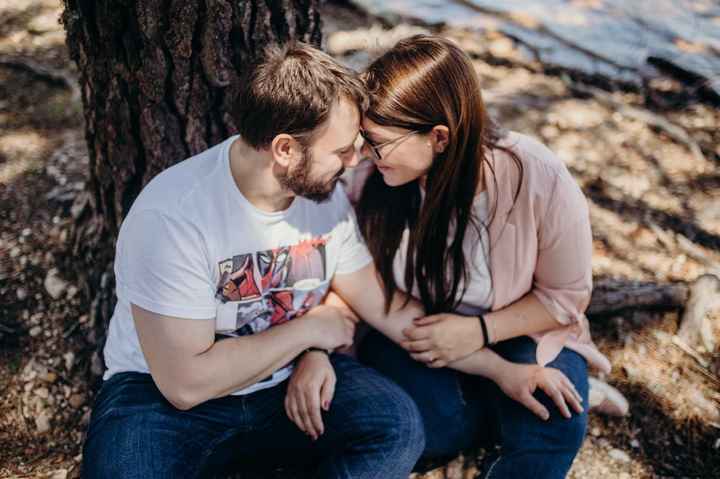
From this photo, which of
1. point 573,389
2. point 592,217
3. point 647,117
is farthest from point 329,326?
point 647,117

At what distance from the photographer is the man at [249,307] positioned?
209 centimetres

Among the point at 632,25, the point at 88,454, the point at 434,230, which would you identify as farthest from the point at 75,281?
the point at 632,25

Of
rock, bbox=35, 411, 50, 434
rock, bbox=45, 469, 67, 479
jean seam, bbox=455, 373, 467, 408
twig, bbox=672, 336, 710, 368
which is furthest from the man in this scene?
twig, bbox=672, 336, 710, 368

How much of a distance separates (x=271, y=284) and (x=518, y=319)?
1.00m

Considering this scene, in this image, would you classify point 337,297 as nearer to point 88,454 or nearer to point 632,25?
point 88,454

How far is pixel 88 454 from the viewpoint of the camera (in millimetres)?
2162

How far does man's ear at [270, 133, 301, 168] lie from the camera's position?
84.0 inches

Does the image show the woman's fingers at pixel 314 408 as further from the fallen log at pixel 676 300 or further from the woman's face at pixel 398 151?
the fallen log at pixel 676 300

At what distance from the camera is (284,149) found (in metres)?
2.17

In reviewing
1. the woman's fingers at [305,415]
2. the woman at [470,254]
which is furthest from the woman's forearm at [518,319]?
the woman's fingers at [305,415]

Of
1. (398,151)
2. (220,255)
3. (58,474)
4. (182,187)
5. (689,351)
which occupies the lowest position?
(58,474)

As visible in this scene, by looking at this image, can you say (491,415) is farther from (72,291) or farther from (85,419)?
(72,291)

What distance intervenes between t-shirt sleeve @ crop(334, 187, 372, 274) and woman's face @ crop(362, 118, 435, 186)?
0.23 m

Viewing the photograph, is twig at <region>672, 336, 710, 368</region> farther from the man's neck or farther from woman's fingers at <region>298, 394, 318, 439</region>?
the man's neck
